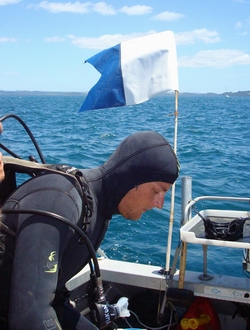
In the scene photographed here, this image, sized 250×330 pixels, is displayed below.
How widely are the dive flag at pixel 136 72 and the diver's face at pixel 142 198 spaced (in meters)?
1.98

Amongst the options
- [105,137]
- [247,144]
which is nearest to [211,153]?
[247,144]

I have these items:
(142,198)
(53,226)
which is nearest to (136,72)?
(142,198)

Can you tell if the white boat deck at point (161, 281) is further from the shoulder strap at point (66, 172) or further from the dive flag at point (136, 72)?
the shoulder strap at point (66, 172)

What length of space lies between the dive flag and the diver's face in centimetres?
198

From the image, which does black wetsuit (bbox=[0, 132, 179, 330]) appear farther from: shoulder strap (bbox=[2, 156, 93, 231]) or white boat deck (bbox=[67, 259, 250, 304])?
white boat deck (bbox=[67, 259, 250, 304])

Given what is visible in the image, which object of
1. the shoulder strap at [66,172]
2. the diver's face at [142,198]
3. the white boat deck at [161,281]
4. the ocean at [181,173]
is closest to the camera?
the shoulder strap at [66,172]

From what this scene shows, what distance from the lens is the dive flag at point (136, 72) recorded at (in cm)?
408

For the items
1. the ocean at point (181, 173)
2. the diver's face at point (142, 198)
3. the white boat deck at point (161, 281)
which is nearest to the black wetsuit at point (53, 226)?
the diver's face at point (142, 198)

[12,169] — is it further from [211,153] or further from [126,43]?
[211,153]

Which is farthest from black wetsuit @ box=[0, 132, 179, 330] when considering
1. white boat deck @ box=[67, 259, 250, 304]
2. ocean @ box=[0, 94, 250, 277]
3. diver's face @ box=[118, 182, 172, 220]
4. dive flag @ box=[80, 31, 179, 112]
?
ocean @ box=[0, 94, 250, 277]

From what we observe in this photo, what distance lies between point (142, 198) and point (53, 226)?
0.61m

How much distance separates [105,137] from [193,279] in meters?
18.5

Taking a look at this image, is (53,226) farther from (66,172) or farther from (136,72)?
(136,72)

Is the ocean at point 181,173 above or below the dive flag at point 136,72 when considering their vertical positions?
below
